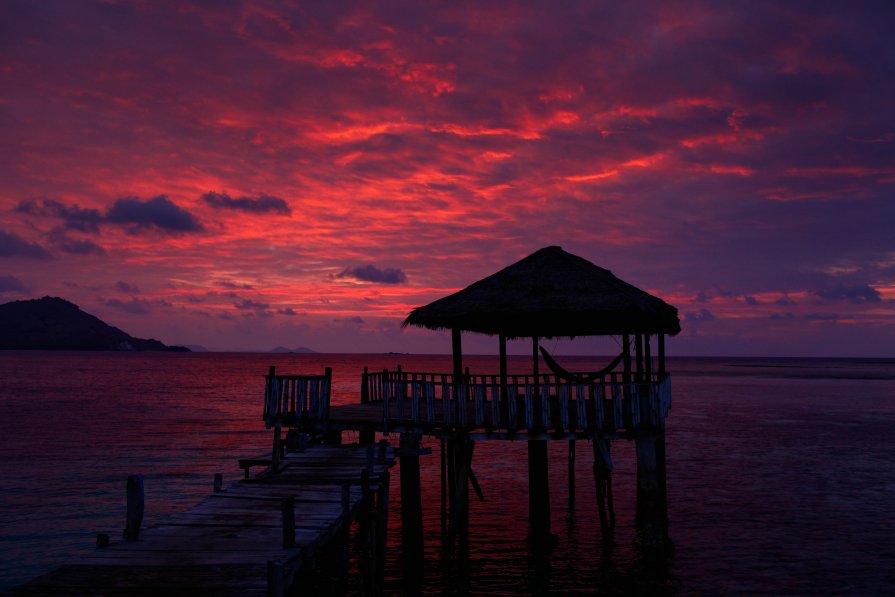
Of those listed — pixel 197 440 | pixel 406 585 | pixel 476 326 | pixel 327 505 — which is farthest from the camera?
pixel 197 440

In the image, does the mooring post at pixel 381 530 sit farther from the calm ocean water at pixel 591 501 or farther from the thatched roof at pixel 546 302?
the thatched roof at pixel 546 302

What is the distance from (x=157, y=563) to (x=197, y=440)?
1332 inches

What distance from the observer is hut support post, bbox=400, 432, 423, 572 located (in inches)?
648

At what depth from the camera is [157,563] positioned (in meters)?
9.64

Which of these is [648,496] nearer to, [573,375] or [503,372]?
[503,372]

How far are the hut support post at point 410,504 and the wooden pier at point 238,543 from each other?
3.13 feet

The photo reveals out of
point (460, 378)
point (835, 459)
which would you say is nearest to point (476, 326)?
point (460, 378)

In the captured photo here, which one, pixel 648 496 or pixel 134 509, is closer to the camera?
pixel 134 509

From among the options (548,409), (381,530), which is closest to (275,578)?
(381,530)

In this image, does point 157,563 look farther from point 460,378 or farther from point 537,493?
point 537,493

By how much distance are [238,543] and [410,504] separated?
6609 mm

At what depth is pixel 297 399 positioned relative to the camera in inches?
760

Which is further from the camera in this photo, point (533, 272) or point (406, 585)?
point (533, 272)

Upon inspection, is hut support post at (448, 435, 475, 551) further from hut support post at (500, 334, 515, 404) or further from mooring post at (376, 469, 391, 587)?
mooring post at (376, 469, 391, 587)
